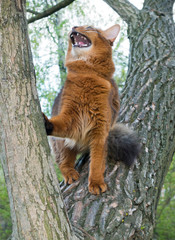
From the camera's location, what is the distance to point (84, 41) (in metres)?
3.18

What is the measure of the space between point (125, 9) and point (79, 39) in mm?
2207

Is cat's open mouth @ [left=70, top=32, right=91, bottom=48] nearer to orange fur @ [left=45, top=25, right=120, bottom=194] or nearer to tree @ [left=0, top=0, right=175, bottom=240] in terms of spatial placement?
orange fur @ [left=45, top=25, right=120, bottom=194]

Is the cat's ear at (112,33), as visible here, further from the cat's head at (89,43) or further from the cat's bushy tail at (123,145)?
the cat's bushy tail at (123,145)

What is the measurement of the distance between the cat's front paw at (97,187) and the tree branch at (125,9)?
3375 millimetres

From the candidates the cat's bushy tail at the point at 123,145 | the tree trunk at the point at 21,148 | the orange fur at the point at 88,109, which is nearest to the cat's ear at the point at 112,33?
the orange fur at the point at 88,109

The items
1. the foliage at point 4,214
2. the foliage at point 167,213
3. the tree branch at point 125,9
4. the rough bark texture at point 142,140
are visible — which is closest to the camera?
the rough bark texture at point 142,140

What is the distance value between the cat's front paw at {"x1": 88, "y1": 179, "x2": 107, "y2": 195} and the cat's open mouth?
157 centimetres

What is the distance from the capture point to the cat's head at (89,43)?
302cm

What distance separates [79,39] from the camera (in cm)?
321

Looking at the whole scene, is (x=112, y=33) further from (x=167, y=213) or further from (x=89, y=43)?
(x=167, y=213)

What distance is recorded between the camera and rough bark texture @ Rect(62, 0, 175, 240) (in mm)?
2219

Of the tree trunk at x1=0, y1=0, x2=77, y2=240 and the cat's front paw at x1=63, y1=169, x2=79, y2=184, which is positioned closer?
the tree trunk at x1=0, y1=0, x2=77, y2=240

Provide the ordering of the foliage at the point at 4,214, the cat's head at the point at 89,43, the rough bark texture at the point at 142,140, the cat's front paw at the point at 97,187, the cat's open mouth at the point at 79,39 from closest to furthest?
the rough bark texture at the point at 142,140, the cat's front paw at the point at 97,187, the cat's head at the point at 89,43, the cat's open mouth at the point at 79,39, the foliage at the point at 4,214

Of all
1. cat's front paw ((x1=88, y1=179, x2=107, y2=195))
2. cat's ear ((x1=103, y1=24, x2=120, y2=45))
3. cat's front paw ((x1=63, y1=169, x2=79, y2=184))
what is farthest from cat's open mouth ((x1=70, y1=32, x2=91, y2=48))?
cat's front paw ((x1=88, y1=179, x2=107, y2=195))
